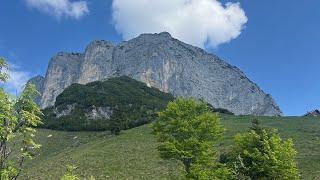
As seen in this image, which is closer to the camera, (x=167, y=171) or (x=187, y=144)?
(x=187, y=144)

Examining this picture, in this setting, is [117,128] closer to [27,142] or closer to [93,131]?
[93,131]

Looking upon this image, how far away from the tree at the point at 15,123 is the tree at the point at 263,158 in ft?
89.3

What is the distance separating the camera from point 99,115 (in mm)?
160750

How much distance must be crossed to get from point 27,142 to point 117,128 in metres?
98.7

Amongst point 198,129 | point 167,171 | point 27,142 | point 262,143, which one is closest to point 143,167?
point 167,171

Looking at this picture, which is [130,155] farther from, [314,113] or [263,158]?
[314,113]

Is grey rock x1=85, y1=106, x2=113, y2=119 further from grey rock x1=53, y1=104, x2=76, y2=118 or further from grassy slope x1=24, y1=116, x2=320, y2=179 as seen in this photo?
grassy slope x1=24, y1=116, x2=320, y2=179

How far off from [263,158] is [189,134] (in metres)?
8.17

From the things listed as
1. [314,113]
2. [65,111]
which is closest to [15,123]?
[314,113]

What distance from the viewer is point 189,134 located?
152 ft

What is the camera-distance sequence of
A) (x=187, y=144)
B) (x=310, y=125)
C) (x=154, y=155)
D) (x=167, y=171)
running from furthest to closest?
(x=310, y=125), (x=154, y=155), (x=167, y=171), (x=187, y=144)

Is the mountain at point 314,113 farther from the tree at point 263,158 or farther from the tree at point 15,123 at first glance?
the tree at point 15,123

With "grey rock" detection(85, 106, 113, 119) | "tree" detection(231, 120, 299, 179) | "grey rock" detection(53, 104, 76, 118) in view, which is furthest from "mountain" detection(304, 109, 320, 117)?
"tree" detection(231, 120, 299, 179)

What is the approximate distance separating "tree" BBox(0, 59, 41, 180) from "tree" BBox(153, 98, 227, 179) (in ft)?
93.9
